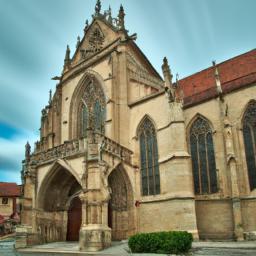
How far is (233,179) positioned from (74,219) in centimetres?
892

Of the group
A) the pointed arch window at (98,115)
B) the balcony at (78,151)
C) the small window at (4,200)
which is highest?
the pointed arch window at (98,115)

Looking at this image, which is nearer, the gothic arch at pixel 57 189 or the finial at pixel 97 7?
the gothic arch at pixel 57 189

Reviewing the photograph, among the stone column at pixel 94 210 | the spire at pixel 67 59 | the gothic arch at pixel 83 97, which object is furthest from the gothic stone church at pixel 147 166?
the spire at pixel 67 59

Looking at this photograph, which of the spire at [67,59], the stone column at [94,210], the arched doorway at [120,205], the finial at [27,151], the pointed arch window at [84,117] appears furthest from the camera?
the spire at [67,59]

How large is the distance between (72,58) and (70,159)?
38.8 ft

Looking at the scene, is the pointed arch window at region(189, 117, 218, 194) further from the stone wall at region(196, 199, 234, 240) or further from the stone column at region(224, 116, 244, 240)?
the stone column at region(224, 116, 244, 240)

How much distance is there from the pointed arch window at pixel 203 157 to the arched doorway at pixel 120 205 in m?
3.81

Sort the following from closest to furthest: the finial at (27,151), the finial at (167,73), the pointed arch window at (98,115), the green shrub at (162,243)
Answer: the green shrub at (162,243) < the finial at (167,73) < the finial at (27,151) < the pointed arch window at (98,115)

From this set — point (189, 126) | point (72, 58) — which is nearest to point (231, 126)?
point (189, 126)

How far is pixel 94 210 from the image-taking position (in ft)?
45.8

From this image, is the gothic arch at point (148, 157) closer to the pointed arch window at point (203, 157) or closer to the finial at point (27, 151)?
the pointed arch window at point (203, 157)

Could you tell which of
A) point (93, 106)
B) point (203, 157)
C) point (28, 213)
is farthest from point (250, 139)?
point (28, 213)

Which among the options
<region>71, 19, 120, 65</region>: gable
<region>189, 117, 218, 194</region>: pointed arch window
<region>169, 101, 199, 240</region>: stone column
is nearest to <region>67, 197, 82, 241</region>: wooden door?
<region>169, 101, 199, 240</region>: stone column

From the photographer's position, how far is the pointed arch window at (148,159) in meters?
17.8
